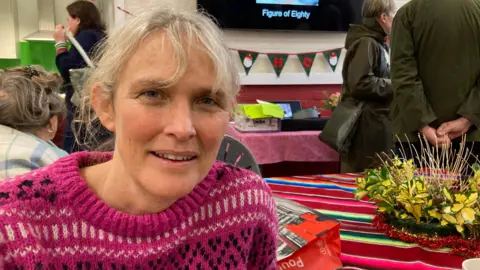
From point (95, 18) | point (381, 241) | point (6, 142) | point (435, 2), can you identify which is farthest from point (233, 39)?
point (381, 241)

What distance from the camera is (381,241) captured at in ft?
4.03

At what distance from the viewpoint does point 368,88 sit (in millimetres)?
2791

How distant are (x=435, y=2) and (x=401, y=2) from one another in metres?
2.77

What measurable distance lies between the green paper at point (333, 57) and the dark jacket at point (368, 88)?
128 centimetres

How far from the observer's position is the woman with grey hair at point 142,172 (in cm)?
78

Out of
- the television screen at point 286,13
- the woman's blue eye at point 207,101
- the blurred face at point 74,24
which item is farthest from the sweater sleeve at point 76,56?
the woman's blue eye at point 207,101

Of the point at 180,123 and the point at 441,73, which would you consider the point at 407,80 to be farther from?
the point at 180,123

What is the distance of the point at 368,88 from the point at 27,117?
1.88 metres

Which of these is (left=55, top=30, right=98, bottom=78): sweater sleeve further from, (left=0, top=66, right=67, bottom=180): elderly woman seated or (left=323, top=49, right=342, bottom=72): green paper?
(left=323, top=49, right=342, bottom=72): green paper

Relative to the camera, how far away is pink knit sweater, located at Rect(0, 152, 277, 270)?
807 millimetres

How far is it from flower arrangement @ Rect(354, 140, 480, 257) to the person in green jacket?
64 cm

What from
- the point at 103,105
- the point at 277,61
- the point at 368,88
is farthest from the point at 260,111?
the point at 103,105

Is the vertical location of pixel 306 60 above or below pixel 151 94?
below

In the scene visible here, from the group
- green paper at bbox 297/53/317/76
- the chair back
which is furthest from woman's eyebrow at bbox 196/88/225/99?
green paper at bbox 297/53/317/76
